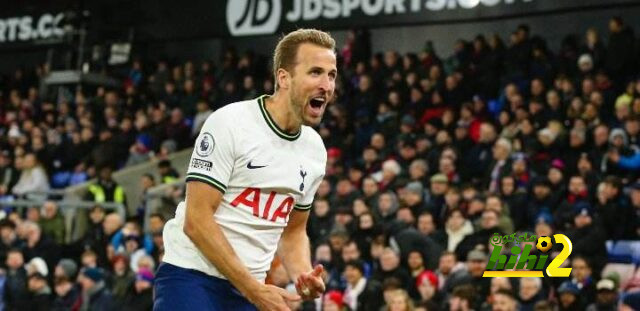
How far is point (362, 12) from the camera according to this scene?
18344 mm

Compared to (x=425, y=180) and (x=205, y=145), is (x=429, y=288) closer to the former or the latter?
(x=425, y=180)

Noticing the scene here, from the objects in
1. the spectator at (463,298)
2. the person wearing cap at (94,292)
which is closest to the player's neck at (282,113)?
the spectator at (463,298)

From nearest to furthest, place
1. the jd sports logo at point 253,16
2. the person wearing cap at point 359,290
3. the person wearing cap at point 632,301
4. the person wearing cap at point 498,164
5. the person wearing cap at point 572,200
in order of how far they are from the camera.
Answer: the person wearing cap at point 632,301 → the person wearing cap at point 359,290 → the person wearing cap at point 572,200 → the person wearing cap at point 498,164 → the jd sports logo at point 253,16

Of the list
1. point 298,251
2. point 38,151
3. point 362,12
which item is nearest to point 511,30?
point 362,12

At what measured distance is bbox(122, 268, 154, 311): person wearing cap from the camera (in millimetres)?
12219

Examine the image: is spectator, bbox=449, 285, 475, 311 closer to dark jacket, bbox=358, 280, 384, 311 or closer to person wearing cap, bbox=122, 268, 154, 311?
dark jacket, bbox=358, 280, 384, 311

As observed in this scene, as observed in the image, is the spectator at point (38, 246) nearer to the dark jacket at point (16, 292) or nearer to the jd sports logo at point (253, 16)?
the dark jacket at point (16, 292)

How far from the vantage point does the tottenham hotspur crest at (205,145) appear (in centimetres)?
450

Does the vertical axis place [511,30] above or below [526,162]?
above

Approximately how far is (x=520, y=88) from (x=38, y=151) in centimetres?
897

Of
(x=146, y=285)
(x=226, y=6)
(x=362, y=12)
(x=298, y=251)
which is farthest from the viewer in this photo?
(x=226, y=6)

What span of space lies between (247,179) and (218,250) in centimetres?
37

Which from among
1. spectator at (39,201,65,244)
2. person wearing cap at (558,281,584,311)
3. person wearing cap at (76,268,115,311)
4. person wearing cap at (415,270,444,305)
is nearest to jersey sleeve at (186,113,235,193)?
person wearing cap at (558,281,584,311)

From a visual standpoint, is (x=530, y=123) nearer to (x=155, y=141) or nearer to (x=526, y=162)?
(x=526, y=162)
